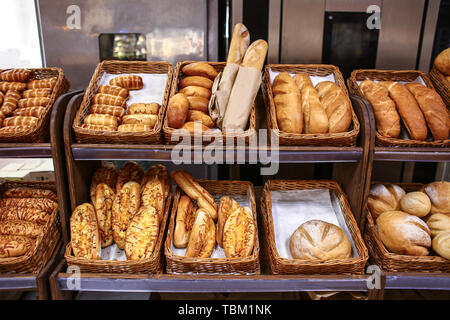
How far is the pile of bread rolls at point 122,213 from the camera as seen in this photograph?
1.68 m

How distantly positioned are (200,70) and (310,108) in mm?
687

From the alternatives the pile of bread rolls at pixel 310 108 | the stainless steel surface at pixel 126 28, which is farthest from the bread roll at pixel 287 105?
the stainless steel surface at pixel 126 28

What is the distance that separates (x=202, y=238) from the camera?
1.71 m

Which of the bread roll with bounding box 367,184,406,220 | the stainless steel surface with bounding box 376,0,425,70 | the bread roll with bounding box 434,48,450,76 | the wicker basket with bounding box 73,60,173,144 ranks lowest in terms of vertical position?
the bread roll with bounding box 367,184,406,220

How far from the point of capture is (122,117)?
1852 millimetres

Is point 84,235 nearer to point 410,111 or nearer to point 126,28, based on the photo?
point 126,28

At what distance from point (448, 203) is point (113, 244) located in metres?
1.89

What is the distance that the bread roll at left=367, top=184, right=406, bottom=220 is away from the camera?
1939mm

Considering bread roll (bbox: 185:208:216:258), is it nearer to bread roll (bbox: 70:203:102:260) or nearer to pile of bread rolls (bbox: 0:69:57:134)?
bread roll (bbox: 70:203:102:260)

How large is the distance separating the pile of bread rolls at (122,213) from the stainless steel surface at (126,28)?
0.98 metres

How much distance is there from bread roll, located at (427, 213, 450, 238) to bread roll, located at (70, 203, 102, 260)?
5.74 ft

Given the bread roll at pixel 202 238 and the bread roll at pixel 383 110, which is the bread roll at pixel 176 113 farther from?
the bread roll at pixel 383 110

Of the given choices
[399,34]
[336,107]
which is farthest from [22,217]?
[399,34]

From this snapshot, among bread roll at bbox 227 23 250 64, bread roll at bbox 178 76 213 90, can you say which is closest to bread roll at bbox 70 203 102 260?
bread roll at bbox 178 76 213 90
